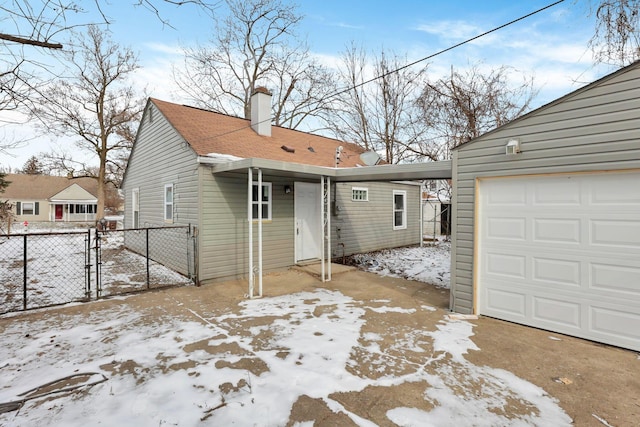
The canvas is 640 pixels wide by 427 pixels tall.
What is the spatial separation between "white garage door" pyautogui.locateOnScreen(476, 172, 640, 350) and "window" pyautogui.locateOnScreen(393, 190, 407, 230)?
313 inches

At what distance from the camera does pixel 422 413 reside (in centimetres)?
247

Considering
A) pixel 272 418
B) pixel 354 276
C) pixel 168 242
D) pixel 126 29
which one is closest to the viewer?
pixel 272 418

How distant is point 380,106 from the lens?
16.5 metres

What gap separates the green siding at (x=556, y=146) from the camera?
349 cm

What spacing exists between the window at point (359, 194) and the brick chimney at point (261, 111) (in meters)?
3.41

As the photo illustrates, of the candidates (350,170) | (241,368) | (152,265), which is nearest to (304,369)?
(241,368)

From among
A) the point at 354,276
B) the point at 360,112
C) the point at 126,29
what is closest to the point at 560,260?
the point at 354,276

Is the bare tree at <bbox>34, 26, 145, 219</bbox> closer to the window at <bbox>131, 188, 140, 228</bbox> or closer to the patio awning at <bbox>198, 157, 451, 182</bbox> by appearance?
the window at <bbox>131, 188, 140, 228</bbox>

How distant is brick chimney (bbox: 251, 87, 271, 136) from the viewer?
9.52m

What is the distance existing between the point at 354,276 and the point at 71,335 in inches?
213

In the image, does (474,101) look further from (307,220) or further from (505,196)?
(505,196)

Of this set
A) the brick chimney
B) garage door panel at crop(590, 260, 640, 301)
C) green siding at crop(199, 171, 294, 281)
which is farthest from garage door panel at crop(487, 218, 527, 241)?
the brick chimney

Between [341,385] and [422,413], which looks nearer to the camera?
[422,413]

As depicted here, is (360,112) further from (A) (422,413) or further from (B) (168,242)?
(A) (422,413)
